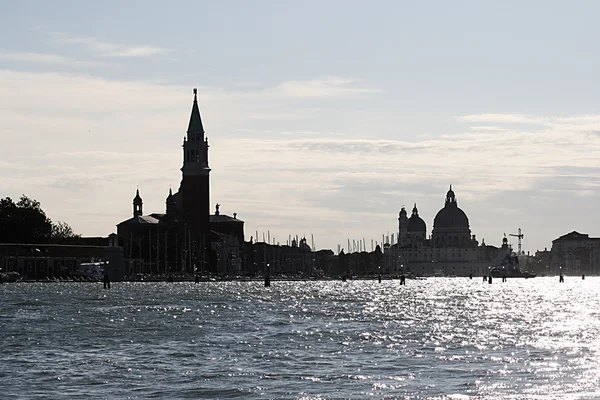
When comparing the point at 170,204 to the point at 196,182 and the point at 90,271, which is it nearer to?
the point at 196,182

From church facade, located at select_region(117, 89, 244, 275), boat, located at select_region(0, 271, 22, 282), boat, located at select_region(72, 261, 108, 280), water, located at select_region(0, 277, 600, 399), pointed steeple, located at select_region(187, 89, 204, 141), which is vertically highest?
pointed steeple, located at select_region(187, 89, 204, 141)

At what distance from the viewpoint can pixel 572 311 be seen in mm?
68875

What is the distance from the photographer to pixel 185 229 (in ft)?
573

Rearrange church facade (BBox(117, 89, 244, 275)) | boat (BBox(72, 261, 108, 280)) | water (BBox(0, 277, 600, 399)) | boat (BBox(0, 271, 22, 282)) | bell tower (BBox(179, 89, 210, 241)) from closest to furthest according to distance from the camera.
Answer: water (BBox(0, 277, 600, 399)) → boat (BBox(0, 271, 22, 282)) → boat (BBox(72, 261, 108, 280)) → church facade (BBox(117, 89, 244, 275)) → bell tower (BBox(179, 89, 210, 241))

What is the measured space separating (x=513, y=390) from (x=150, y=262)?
14224 centimetres

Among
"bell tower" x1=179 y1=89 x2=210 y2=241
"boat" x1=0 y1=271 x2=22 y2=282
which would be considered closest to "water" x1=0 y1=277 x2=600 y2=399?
"boat" x1=0 y1=271 x2=22 y2=282

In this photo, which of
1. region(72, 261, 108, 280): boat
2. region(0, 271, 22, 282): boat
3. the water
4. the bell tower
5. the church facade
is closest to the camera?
the water

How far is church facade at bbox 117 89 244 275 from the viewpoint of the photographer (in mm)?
171000

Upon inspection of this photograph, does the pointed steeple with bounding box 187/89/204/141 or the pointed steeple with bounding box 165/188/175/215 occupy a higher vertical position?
the pointed steeple with bounding box 187/89/204/141

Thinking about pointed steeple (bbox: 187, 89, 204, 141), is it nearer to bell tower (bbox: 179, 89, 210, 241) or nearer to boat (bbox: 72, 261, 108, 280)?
bell tower (bbox: 179, 89, 210, 241)

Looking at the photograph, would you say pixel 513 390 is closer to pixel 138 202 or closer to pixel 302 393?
pixel 302 393

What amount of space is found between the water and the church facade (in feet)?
354

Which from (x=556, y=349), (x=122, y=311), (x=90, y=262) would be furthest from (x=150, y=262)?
(x=556, y=349)

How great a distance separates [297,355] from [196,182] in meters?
142
